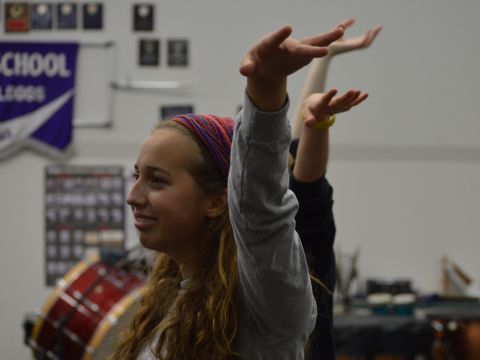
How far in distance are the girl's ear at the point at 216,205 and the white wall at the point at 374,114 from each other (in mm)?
5036

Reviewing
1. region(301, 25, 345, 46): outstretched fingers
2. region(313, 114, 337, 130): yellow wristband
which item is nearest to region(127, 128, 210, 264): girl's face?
region(313, 114, 337, 130): yellow wristband

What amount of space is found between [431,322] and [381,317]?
1.17 ft

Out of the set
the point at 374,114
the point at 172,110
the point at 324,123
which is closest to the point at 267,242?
the point at 324,123

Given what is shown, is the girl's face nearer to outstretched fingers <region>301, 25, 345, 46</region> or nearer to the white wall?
outstretched fingers <region>301, 25, 345, 46</region>

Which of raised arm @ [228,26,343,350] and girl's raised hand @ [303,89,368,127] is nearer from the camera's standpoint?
raised arm @ [228,26,343,350]

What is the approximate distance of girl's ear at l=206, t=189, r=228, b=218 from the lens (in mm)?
1388

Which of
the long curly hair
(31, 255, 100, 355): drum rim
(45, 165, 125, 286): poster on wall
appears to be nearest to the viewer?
the long curly hair

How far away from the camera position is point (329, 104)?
4.48 ft

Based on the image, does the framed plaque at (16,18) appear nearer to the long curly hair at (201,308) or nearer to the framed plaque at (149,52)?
the framed plaque at (149,52)

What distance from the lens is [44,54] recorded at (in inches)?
252

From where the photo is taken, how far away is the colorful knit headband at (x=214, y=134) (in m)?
1.38

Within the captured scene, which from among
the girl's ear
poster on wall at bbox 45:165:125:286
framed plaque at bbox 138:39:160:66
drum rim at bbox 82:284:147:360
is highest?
framed plaque at bbox 138:39:160:66

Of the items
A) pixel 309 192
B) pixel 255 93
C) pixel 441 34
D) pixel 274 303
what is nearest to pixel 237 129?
pixel 255 93

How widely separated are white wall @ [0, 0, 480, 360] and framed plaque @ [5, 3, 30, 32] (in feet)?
0.28
